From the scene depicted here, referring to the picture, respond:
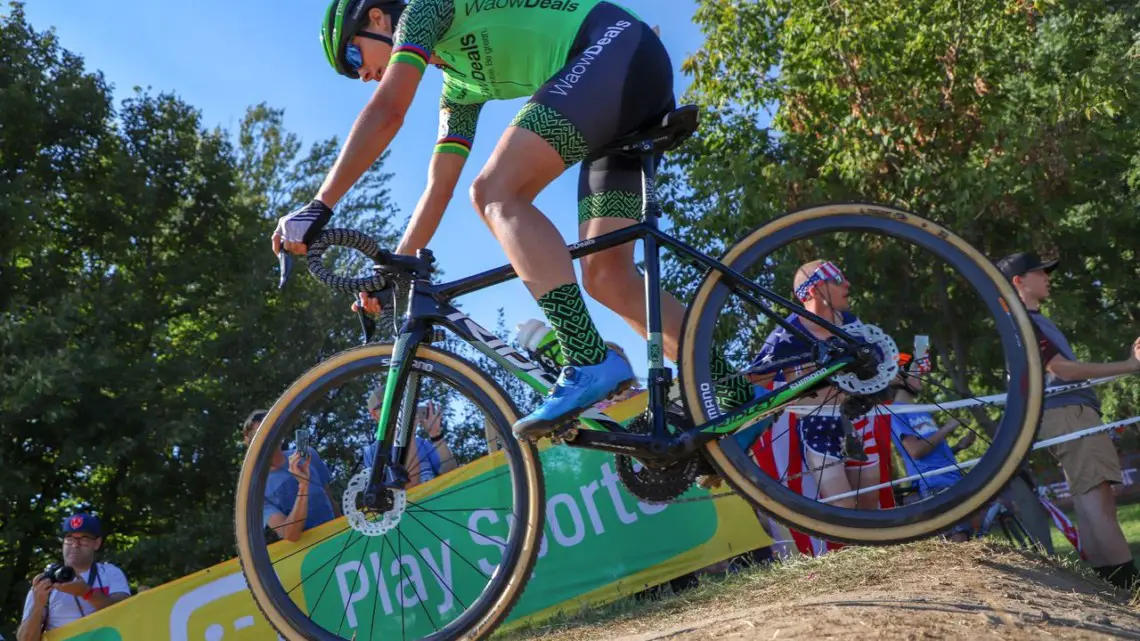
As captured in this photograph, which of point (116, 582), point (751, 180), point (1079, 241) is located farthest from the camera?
point (1079, 241)

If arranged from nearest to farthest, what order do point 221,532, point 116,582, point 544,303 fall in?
point 544,303
point 116,582
point 221,532

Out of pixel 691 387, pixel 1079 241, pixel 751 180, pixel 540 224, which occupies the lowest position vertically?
pixel 691 387

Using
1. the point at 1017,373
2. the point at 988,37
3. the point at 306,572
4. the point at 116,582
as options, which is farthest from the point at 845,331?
the point at 988,37

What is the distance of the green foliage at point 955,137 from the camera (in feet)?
46.7

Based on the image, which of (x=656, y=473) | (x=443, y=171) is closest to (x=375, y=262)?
(x=443, y=171)

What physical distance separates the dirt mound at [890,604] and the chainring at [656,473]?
458 millimetres

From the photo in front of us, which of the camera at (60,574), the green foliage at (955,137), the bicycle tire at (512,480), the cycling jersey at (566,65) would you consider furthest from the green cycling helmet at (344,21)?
the green foliage at (955,137)

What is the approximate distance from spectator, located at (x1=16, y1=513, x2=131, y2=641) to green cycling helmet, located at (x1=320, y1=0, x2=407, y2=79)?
4.89 metres

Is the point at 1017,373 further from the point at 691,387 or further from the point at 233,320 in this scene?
the point at 233,320

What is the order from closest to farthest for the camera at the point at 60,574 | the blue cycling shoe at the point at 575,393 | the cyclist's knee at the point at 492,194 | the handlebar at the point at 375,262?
the blue cycling shoe at the point at 575,393 < the cyclist's knee at the point at 492,194 < the handlebar at the point at 375,262 < the camera at the point at 60,574

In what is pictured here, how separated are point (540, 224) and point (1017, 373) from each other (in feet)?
4.81

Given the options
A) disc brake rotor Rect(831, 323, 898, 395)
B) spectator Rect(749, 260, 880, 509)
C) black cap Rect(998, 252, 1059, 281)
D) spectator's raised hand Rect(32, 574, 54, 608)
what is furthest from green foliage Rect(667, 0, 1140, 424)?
disc brake rotor Rect(831, 323, 898, 395)

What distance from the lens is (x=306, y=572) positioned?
380 cm

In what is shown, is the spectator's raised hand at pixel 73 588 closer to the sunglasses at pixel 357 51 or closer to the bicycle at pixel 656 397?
the bicycle at pixel 656 397
